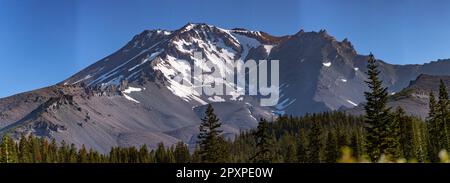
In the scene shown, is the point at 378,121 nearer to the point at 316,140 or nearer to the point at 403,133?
the point at 403,133

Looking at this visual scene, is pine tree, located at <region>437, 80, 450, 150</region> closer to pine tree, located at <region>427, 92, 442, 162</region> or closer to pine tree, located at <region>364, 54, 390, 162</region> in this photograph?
pine tree, located at <region>427, 92, 442, 162</region>

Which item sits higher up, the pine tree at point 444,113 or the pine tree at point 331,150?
the pine tree at point 444,113

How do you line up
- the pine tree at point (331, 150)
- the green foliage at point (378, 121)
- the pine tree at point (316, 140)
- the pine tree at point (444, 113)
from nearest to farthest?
the green foliage at point (378, 121) → the pine tree at point (444, 113) → the pine tree at point (316, 140) → the pine tree at point (331, 150)

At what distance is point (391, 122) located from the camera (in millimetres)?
75875

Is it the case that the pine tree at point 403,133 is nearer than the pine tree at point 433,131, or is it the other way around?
the pine tree at point 403,133

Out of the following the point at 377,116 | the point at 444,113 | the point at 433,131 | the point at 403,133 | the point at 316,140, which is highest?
the point at 444,113

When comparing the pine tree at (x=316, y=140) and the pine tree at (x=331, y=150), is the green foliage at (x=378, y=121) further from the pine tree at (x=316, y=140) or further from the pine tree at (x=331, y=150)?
the pine tree at (x=331, y=150)

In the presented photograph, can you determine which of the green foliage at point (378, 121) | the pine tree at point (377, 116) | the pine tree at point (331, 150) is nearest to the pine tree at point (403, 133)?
the green foliage at point (378, 121)

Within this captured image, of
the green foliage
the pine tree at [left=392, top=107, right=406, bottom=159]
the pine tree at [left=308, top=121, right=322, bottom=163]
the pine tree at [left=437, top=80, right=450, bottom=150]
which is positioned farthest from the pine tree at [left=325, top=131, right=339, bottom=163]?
the green foliage

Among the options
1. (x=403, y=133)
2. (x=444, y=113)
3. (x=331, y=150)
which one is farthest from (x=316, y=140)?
(x=444, y=113)
